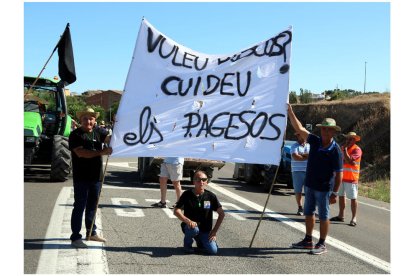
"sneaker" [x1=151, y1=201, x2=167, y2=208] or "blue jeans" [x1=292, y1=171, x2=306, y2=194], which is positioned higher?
"blue jeans" [x1=292, y1=171, x2=306, y2=194]

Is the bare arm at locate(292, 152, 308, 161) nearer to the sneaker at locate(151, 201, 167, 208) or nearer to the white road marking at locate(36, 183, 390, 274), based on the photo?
the white road marking at locate(36, 183, 390, 274)

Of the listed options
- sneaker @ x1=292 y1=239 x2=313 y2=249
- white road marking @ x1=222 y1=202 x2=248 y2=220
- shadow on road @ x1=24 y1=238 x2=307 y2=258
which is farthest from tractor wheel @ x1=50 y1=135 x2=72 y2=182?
sneaker @ x1=292 y1=239 x2=313 y2=249

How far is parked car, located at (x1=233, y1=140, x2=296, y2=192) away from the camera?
1451 cm

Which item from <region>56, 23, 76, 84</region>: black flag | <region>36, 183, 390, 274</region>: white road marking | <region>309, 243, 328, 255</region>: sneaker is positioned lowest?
<region>309, 243, 328, 255</region>: sneaker

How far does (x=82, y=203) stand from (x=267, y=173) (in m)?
8.50

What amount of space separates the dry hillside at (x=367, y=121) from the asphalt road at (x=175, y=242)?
584 inches

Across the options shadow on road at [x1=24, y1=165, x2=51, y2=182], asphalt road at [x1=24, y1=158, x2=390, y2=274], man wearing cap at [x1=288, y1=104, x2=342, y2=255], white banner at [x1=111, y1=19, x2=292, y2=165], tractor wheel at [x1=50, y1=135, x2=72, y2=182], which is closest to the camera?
asphalt road at [x1=24, y1=158, x2=390, y2=274]

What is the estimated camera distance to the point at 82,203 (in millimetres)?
6684

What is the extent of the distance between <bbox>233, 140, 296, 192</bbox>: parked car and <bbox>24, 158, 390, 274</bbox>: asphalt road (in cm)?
243

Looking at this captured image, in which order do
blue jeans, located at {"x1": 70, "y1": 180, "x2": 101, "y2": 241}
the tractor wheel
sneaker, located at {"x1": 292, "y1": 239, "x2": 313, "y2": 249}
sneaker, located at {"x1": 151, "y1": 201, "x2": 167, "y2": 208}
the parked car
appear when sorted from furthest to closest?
the parked car, the tractor wheel, sneaker, located at {"x1": 151, "y1": 201, "x2": 167, "y2": 208}, sneaker, located at {"x1": 292, "y1": 239, "x2": 313, "y2": 249}, blue jeans, located at {"x1": 70, "y1": 180, "x2": 101, "y2": 241}

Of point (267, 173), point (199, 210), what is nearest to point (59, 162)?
point (267, 173)

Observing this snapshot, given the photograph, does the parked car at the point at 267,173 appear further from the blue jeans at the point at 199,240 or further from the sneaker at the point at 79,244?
the sneaker at the point at 79,244

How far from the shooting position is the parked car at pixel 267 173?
14512 millimetres

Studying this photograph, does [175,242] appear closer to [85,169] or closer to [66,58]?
[85,169]
